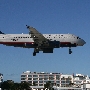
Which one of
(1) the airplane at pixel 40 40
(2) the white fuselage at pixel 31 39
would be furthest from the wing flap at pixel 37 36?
(2) the white fuselage at pixel 31 39

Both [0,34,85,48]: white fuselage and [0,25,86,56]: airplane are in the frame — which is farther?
[0,34,85,48]: white fuselage

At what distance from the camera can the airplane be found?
270 ft

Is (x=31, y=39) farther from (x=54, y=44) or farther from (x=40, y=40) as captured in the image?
(x=54, y=44)

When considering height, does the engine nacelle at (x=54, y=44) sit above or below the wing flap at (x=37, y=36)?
below

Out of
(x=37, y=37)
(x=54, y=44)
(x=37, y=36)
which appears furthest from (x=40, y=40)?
(x=54, y=44)

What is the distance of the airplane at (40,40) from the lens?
270ft

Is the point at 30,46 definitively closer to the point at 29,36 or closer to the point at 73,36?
the point at 29,36

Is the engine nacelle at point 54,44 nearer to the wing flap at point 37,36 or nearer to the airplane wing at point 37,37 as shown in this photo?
the airplane wing at point 37,37

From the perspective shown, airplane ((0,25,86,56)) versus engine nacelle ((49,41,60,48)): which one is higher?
airplane ((0,25,86,56))

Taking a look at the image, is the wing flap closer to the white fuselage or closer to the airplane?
the airplane

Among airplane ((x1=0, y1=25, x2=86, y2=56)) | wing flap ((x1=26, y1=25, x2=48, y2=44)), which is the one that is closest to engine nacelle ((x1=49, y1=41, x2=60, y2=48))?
airplane ((x1=0, y1=25, x2=86, y2=56))

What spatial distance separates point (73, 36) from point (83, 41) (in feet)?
9.81

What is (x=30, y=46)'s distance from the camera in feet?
276

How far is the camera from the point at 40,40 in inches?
3280
